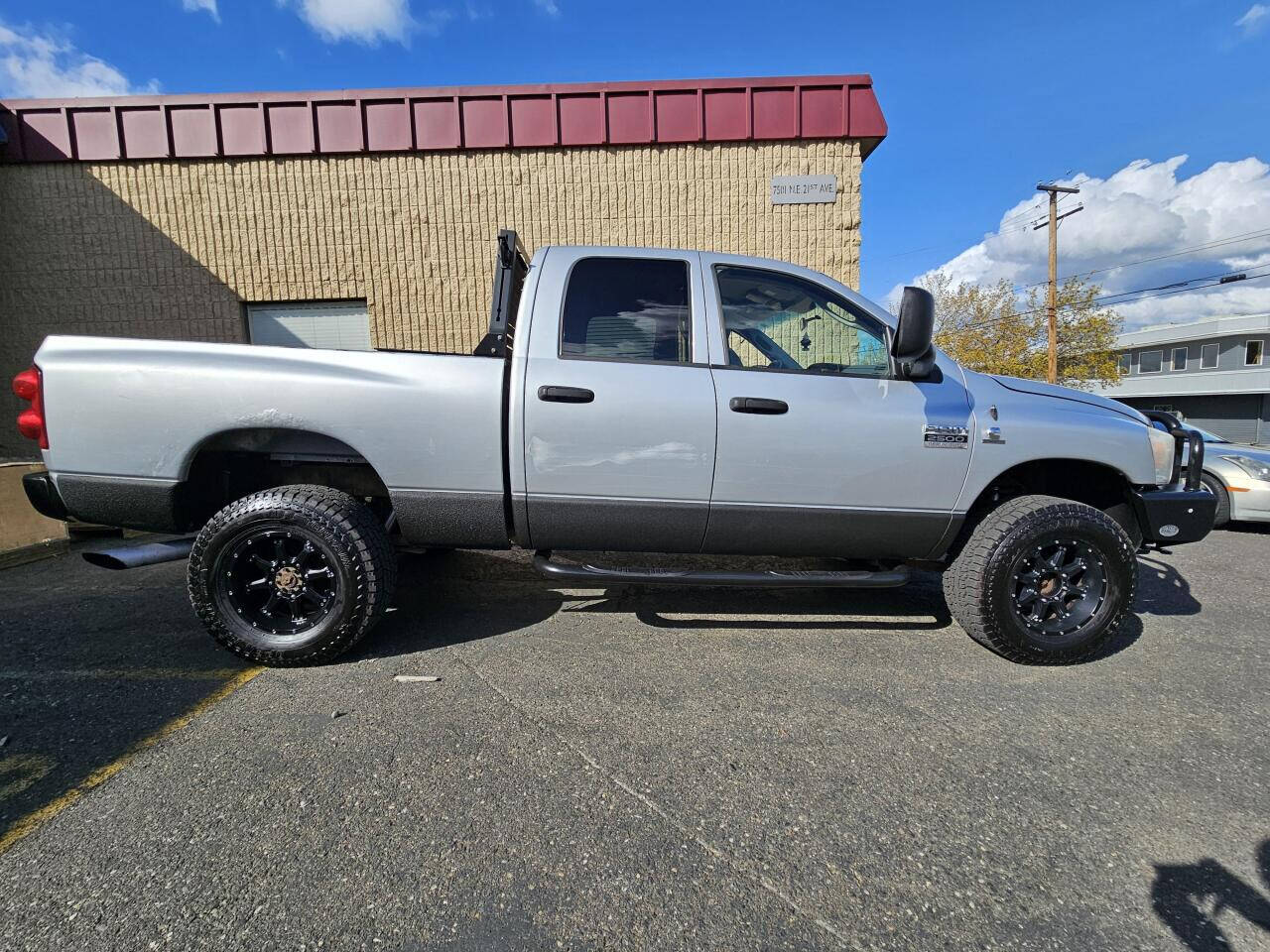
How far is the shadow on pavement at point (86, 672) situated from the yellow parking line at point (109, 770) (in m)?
0.02

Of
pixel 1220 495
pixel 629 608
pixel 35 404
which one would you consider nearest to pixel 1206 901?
pixel 629 608

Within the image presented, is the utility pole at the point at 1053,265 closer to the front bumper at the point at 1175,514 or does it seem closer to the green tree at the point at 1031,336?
the green tree at the point at 1031,336

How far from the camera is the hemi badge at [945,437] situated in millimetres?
2875

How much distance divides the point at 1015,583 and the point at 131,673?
14.4 ft

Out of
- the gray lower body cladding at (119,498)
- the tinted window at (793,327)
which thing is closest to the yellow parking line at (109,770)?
the gray lower body cladding at (119,498)

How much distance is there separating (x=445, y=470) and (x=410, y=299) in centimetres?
562

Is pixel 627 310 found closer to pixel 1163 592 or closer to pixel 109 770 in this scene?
Answer: pixel 109 770

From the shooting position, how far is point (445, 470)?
9.40ft

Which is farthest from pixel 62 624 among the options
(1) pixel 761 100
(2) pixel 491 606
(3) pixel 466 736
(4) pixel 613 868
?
(1) pixel 761 100

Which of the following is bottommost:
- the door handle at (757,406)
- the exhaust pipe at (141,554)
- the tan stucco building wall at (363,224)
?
the exhaust pipe at (141,554)

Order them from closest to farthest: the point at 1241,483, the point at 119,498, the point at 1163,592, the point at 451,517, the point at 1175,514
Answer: the point at 119,498
the point at 451,517
the point at 1175,514
the point at 1163,592
the point at 1241,483

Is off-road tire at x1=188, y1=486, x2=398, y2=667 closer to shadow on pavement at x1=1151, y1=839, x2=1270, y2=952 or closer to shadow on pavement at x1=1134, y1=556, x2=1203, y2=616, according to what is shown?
shadow on pavement at x1=1151, y1=839, x2=1270, y2=952

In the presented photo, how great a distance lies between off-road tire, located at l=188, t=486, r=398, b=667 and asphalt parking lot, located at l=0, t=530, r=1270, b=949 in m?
0.15

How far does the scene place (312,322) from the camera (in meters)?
7.70
